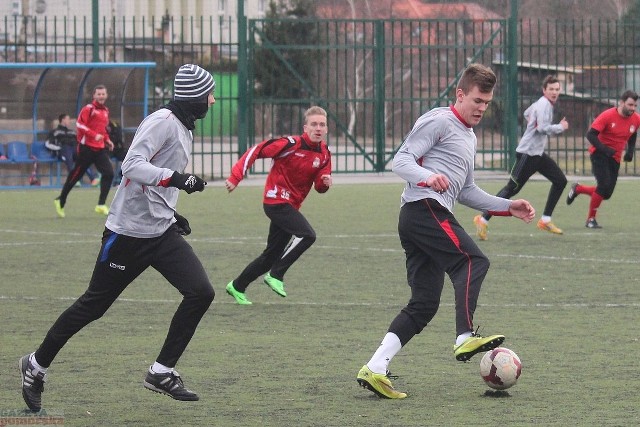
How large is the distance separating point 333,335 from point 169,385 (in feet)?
9.01

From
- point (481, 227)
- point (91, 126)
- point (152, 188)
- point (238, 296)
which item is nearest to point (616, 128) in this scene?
point (481, 227)

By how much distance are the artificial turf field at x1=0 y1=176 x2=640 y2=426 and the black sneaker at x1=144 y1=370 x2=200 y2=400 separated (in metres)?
0.08

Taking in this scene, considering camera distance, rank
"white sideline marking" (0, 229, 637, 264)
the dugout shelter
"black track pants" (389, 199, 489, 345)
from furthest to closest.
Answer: the dugout shelter, "white sideline marking" (0, 229, 637, 264), "black track pants" (389, 199, 489, 345)

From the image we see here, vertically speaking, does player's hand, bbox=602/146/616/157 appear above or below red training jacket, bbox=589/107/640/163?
below

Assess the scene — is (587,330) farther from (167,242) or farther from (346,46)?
(346,46)

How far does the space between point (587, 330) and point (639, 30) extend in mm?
24827

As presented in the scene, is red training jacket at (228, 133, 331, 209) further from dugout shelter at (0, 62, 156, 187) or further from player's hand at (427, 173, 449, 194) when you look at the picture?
dugout shelter at (0, 62, 156, 187)

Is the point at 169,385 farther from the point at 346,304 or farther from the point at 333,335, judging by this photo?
the point at 346,304

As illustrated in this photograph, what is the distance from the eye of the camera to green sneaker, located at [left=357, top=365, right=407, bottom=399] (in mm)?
7629

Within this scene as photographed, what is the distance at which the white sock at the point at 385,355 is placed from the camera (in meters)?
7.69

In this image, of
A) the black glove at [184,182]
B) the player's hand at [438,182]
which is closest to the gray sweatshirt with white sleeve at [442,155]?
the player's hand at [438,182]

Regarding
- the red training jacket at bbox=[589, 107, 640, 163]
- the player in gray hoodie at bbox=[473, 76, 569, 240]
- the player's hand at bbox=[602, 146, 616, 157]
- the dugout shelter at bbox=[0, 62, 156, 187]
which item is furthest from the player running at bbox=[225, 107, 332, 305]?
the dugout shelter at bbox=[0, 62, 156, 187]

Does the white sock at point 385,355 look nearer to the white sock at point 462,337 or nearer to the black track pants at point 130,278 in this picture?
the white sock at point 462,337

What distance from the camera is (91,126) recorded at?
1994 cm
